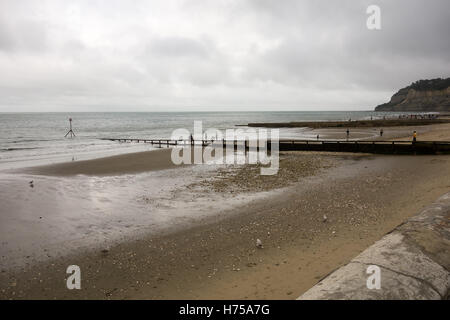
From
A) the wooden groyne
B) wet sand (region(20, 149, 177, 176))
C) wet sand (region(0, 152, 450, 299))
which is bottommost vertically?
wet sand (region(0, 152, 450, 299))

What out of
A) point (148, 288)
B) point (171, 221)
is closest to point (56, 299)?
point (148, 288)

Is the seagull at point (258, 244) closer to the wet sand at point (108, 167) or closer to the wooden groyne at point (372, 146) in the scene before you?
the wet sand at point (108, 167)

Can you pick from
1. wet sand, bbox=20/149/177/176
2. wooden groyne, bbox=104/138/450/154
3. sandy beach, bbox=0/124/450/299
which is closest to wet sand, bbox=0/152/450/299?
sandy beach, bbox=0/124/450/299

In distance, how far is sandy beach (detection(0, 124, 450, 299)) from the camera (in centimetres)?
657

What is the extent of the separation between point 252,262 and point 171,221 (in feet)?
14.7

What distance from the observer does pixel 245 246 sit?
27.9ft

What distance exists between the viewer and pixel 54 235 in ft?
32.7

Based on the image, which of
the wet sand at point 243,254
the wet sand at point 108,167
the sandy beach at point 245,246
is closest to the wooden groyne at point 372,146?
the sandy beach at point 245,246

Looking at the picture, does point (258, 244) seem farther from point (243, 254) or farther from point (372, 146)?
point (372, 146)

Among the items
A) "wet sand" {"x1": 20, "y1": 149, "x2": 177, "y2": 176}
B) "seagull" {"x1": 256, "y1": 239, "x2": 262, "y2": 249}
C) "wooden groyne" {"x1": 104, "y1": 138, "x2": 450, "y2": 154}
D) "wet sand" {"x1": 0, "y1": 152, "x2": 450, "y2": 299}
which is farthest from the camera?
"wooden groyne" {"x1": 104, "y1": 138, "x2": 450, "y2": 154}

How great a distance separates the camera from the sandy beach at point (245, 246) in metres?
6.57

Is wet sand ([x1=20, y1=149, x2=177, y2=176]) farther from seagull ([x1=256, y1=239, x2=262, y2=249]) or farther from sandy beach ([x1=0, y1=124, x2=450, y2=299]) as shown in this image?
seagull ([x1=256, y1=239, x2=262, y2=249])
